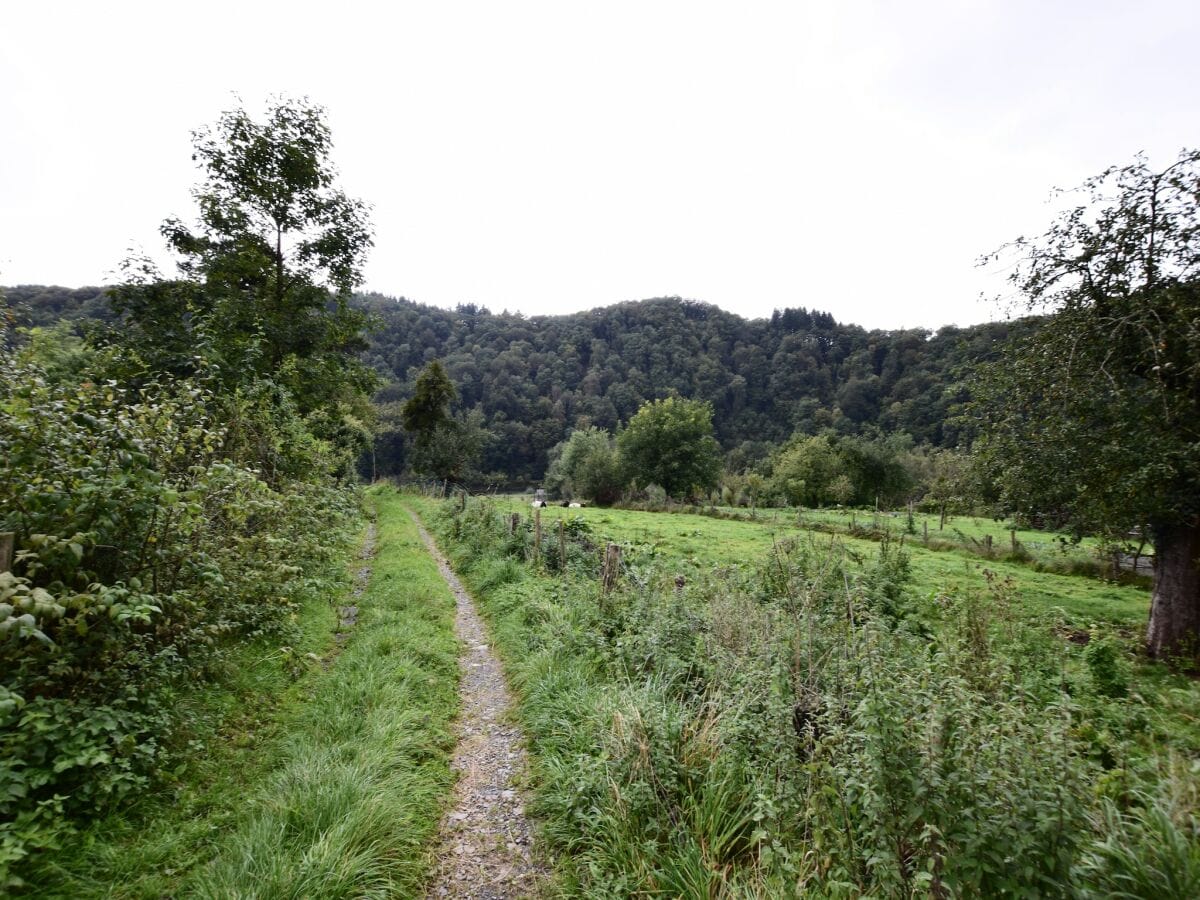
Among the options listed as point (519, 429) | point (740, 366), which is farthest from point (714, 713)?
point (740, 366)

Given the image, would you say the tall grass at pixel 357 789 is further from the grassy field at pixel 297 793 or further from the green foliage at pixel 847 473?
the green foliage at pixel 847 473

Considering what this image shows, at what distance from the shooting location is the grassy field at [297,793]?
3387mm

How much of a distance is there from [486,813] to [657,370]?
10278 cm

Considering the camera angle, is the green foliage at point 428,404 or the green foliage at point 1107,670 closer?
the green foliage at point 1107,670

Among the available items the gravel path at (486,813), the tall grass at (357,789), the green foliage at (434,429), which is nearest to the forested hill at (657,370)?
the green foliage at (434,429)

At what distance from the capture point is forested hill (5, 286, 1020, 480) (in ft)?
275

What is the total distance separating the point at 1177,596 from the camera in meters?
8.99

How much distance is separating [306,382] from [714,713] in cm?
1378

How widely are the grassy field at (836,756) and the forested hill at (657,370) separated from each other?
71320 mm

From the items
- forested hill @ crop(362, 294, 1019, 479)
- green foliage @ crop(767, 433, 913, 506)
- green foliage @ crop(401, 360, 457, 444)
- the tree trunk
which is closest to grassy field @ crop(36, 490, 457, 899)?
the tree trunk

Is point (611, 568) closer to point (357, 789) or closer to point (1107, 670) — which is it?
point (357, 789)

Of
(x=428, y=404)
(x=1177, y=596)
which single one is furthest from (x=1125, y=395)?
(x=428, y=404)

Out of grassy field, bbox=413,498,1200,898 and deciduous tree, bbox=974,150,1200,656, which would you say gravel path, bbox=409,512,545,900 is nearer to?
grassy field, bbox=413,498,1200,898

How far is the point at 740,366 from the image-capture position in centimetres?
10556
